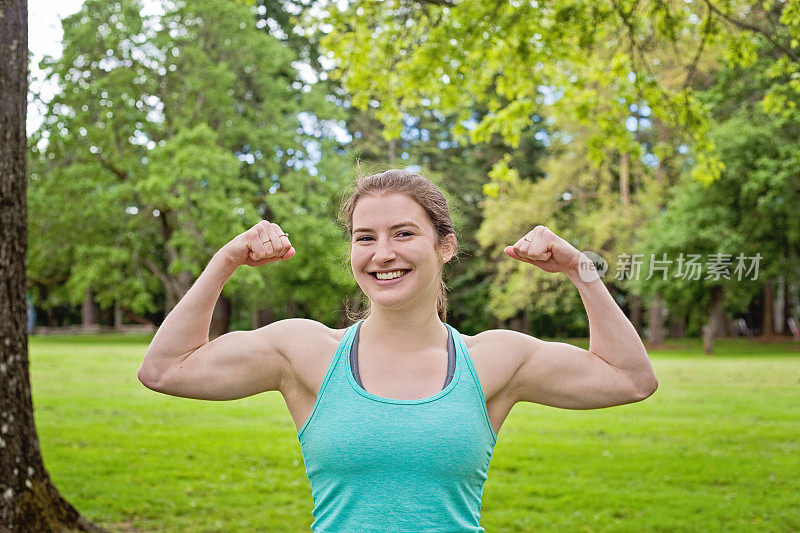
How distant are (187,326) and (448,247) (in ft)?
2.65

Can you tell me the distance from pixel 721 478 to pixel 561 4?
5.17 metres

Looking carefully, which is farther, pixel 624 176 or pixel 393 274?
pixel 624 176

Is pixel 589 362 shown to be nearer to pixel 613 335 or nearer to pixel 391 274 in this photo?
pixel 613 335

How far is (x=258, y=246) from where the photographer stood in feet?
7.23

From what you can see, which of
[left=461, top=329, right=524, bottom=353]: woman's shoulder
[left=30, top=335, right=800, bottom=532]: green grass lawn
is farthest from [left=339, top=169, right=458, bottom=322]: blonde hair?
[left=30, top=335, right=800, bottom=532]: green grass lawn

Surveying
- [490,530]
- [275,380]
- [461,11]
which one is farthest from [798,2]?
[275,380]

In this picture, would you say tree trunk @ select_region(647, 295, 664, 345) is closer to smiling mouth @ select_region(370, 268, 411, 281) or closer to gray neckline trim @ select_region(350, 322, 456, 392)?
gray neckline trim @ select_region(350, 322, 456, 392)

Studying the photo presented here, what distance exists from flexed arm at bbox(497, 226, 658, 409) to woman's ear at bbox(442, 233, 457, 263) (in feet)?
0.70

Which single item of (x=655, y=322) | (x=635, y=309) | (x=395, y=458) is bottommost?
(x=655, y=322)

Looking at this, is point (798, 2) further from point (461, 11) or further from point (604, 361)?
point (604, 361)

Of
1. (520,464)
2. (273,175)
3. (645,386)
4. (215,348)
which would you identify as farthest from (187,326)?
(273,175)

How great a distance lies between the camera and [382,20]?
30.2 feet

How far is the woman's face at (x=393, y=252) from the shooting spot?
217 centimetres

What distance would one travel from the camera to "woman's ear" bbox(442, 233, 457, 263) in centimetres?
240
